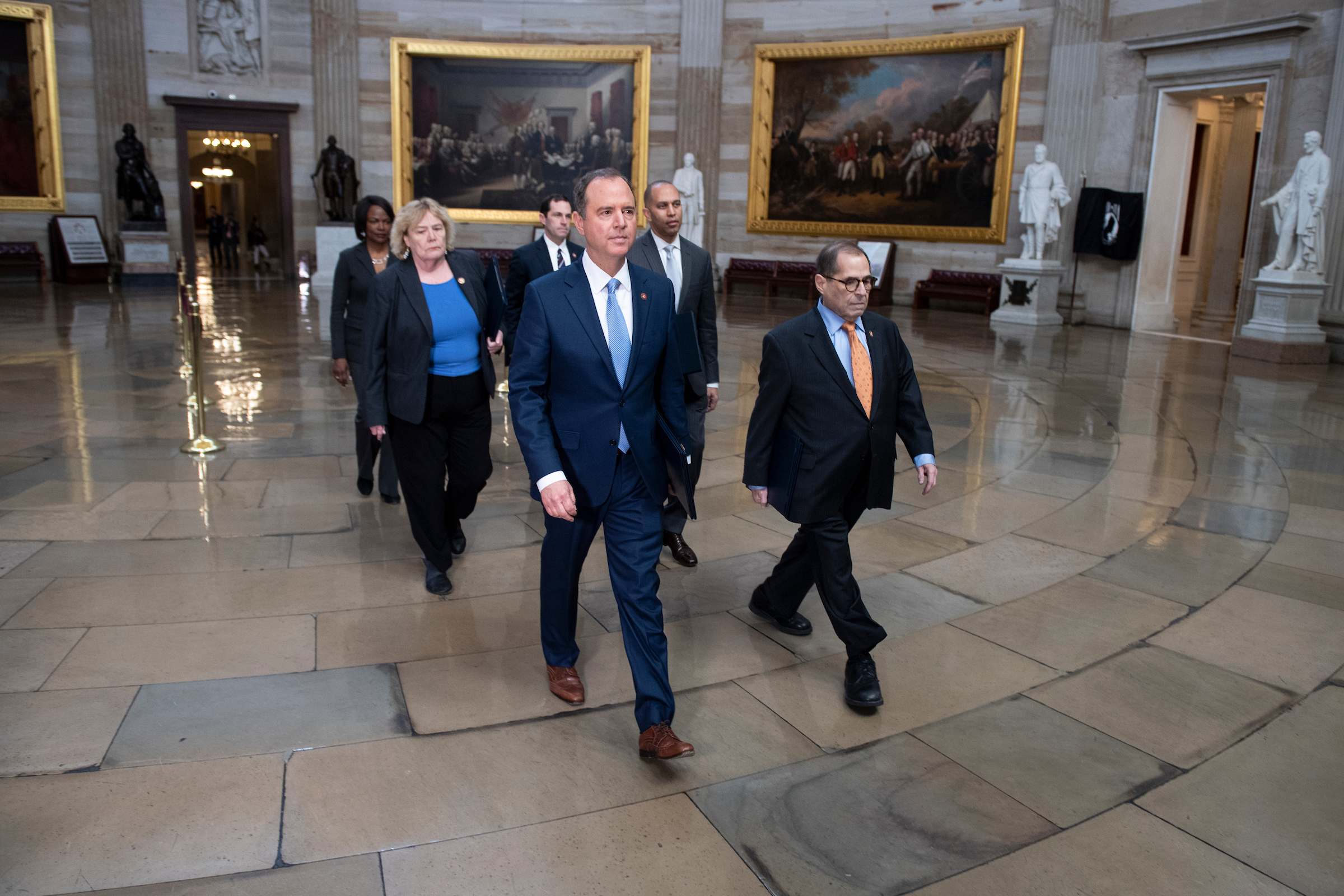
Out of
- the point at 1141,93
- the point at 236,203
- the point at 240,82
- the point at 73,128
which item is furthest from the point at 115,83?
the point at 1141,93

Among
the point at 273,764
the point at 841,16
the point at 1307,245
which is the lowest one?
the point at 273,764

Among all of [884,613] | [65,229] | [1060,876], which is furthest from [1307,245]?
[65,229]

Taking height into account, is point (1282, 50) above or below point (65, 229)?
above

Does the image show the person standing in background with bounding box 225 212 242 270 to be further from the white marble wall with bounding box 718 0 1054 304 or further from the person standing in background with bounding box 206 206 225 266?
the white marble wall with bounding box 718 0 1054 304

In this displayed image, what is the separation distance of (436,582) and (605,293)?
2030 mm

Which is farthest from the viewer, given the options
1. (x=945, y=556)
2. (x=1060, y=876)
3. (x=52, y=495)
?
(x=52, y=495)

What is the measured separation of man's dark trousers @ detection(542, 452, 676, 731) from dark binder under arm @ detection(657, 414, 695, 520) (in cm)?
10

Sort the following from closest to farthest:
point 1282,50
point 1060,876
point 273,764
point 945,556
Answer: point 1060,876 → point 273,764 → point 945,556 → point 1282,50

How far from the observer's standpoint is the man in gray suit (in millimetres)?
4605

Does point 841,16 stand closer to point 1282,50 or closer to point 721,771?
point 1282,50

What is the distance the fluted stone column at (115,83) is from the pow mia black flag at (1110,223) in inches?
743

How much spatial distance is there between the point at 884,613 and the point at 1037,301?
14.9 m

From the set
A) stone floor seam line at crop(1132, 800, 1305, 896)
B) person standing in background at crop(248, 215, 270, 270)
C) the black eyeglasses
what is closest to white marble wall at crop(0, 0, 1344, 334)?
person standing in background at crop(248, 215, 270, 270)

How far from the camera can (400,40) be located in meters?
21.8
